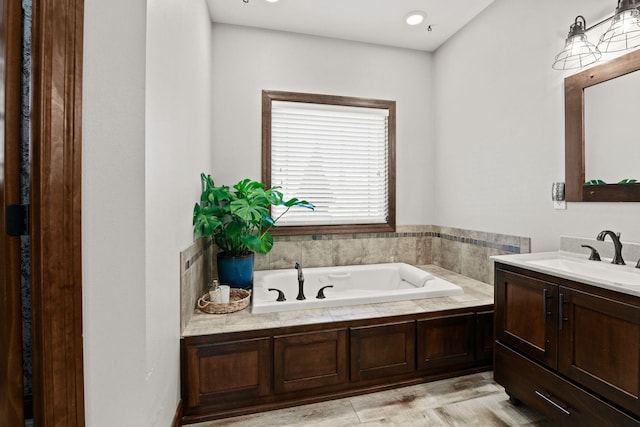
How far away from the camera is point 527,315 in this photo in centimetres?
171

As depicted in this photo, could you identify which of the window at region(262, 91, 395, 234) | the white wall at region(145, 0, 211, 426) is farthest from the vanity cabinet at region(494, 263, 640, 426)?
the white wall at region(145, 0, 211, 426)

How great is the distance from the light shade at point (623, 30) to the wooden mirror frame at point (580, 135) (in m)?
0.07

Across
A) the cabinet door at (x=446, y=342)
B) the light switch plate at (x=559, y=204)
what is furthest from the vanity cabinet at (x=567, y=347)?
the light switch plate at (x=559, y=204)

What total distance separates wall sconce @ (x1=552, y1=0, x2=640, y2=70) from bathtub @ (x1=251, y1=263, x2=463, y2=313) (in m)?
1.73

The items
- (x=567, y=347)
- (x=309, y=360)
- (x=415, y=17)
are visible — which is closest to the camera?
(x=567, y=347)

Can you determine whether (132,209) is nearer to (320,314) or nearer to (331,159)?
(320,314)

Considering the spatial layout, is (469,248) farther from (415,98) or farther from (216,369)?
(216,369)

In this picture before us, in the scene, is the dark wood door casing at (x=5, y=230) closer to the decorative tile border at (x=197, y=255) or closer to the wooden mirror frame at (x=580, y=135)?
the decorative tile border at (x=197, y=255)

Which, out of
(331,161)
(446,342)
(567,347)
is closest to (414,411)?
(446,342)

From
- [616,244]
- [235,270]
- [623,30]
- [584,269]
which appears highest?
[623,30]

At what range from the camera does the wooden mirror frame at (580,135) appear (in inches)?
68.7

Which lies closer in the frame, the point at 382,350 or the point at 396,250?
the point at 382,350

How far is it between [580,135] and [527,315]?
1.20m

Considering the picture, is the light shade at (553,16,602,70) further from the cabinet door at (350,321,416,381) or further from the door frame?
the door frame
